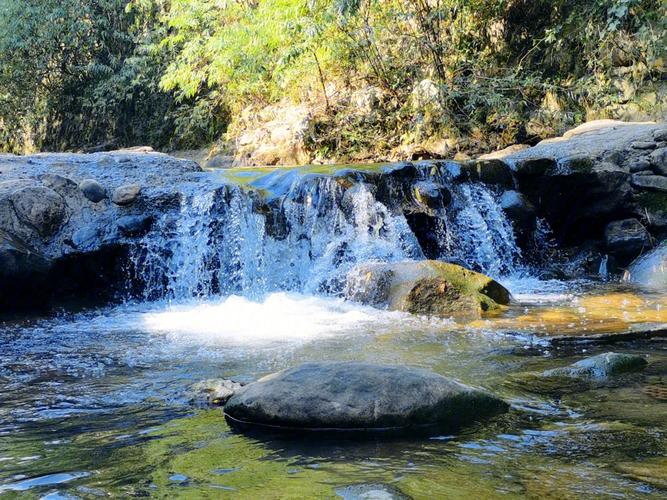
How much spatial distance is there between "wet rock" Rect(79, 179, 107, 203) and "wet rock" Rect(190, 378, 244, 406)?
15.7ft

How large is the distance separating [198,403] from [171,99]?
1657cm

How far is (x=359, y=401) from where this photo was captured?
3.24m

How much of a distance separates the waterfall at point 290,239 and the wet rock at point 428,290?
0.91m

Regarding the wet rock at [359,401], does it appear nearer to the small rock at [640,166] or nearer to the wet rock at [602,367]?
the wet rock at [602,367]

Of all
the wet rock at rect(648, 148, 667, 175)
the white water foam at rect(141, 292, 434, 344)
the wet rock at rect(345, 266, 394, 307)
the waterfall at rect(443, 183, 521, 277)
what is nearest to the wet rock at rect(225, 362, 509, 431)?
the white water foam at rect(141, 292, 434, 344)

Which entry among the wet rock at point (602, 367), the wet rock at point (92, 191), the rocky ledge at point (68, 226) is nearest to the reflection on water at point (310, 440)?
the wet rock at point (602, 367)

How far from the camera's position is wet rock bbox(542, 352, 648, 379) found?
161 inches

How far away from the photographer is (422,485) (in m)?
2.55

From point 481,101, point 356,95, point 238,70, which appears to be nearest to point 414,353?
point 481,101

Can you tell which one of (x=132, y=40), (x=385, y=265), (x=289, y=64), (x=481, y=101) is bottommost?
(x=385, y=265)

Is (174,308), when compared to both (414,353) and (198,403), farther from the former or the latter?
(198,403)

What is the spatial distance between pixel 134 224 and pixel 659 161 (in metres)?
6.27

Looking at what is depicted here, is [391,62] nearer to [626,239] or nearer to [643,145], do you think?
[643,145]

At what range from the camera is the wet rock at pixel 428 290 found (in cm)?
658
